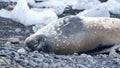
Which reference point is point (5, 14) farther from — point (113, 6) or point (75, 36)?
point (75, 36)

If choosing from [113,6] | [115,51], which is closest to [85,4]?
[113,6]

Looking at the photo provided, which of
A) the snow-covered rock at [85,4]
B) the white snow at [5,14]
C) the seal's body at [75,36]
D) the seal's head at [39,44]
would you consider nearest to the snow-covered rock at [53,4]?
the snow-covered rock at [85,4]

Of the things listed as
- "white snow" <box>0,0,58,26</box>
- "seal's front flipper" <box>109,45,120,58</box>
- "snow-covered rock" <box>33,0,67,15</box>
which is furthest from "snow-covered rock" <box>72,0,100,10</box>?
"seal's front flipper" <box>109,45,120,58</box>

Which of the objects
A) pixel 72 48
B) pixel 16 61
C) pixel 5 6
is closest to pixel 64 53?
pixel 72 48

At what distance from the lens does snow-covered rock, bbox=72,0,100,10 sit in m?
11.0

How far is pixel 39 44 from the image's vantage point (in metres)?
6.38

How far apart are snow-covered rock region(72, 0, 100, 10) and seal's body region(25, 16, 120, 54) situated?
4.13 m

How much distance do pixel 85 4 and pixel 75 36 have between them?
185 inches

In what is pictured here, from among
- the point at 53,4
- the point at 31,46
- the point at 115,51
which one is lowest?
the point at 115,51

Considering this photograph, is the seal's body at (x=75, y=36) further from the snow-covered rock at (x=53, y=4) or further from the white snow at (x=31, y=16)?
the snow-covered rock at (x=53, y=4)

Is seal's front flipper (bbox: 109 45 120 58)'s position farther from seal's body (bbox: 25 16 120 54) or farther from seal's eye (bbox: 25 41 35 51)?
seal's eye (bbox: 25 41 35 51)

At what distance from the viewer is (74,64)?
578 centimetres

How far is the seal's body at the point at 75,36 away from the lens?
21.0 feet

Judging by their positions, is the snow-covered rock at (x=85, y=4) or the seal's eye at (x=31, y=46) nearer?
the seal's eye at (x=31, y=46)
